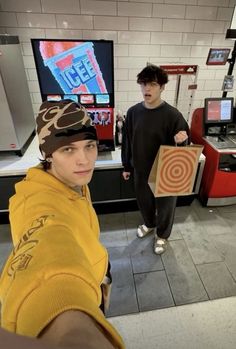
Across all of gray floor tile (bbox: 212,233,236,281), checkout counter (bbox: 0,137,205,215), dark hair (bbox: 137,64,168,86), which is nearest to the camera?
dark hair (bbox: 137,64,168,86)

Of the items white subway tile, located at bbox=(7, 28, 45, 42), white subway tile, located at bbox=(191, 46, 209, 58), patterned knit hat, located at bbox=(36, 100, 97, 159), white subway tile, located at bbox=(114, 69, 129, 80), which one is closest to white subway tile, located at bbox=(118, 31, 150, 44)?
white subway tile, located at bbox=(114, 69, 129, 80)

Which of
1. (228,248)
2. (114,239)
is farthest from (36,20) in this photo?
(228,248)

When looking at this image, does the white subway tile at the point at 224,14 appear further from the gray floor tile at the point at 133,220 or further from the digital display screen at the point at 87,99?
the gray floor tile at the point at 133,220

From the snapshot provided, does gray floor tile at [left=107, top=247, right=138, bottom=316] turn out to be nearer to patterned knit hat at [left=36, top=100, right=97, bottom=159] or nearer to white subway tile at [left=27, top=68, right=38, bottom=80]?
patterned knit hat at [left=36, top=100, right=97, bottom=159]

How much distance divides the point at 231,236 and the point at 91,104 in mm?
1630

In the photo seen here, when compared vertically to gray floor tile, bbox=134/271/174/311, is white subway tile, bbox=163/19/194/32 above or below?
above

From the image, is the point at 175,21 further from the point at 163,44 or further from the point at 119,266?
the point at 119,266

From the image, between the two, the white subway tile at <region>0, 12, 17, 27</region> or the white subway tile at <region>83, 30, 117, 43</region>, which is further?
the white subway tile at <region>83, 30, 117, 43</region>

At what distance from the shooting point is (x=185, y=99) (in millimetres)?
2227

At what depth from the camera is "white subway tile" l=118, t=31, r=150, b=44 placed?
1892 millimetres

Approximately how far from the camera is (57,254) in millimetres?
402

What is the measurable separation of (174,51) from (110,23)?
2.19 feet

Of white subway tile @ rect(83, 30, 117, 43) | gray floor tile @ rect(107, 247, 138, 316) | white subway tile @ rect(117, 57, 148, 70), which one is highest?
white subway tile @ rect(83, 30, 117, 43)

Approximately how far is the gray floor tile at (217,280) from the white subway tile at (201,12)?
7.10 feet
